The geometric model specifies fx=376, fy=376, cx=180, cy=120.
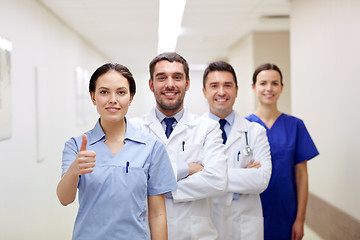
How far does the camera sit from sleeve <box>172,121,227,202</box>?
1584 millimetres

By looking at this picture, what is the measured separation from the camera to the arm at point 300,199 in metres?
2.17

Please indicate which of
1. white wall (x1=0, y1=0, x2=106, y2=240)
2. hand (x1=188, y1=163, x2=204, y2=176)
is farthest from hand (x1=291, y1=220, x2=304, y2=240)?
white wall (x1=0, y1=0, x2=106, y2=240)

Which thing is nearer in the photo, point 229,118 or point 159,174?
point 159,174

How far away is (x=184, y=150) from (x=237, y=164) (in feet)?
1.22

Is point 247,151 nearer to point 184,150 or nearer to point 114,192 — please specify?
point 184,150

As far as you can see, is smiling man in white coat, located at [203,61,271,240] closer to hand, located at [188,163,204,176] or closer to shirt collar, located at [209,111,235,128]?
shirt collar, located at [209,111,235,128]

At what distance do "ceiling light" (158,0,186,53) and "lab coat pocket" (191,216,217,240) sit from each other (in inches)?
107

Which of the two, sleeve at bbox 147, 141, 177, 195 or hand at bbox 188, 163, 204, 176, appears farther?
hand at bbox 188, 163, 204, 176

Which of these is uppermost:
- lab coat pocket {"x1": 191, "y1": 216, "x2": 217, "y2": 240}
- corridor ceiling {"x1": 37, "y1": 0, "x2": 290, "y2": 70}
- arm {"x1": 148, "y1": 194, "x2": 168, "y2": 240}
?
corridor ceiling {"x1": 37, "y1": 0, "x2": 290, "y2": 70}

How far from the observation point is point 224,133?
77.7 inches

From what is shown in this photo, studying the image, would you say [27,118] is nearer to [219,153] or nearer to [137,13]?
[137,13]

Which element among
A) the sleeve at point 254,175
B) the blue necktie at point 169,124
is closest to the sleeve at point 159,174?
the blue necktie at point 169,124

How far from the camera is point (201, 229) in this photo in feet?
5.28

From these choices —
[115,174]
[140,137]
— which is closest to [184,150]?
[140,137]
